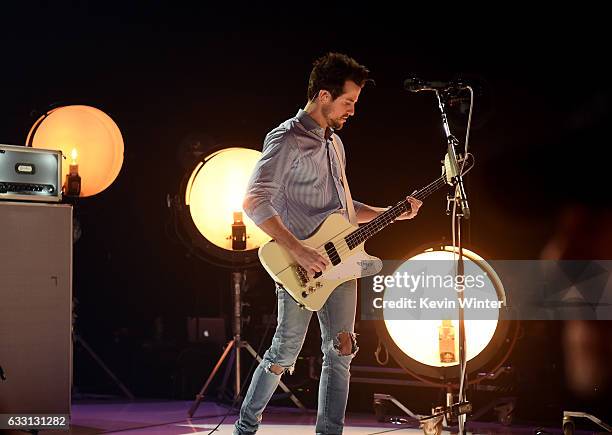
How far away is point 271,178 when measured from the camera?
13.5ft

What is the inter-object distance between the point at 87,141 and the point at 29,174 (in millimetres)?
1645

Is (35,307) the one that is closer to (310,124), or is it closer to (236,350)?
(236,350)

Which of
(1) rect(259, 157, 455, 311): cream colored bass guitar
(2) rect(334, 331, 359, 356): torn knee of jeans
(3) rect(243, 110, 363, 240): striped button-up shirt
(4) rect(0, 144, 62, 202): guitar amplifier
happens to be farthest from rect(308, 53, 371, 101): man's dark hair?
(4) rect(0, 144, 62, 202): guitar amplifier

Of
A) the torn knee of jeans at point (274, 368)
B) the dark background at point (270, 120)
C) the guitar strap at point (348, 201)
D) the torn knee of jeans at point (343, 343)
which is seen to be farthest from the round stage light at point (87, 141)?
the torn knee of jeans at point (343, 343)

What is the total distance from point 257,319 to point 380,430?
4.67ft

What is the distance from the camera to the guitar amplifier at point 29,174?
504 centimetres

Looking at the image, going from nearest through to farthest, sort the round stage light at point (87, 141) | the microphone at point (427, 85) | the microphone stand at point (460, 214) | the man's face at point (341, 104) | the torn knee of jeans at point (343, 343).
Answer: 1. the torn knee of jeans at point (343, 343)
2. the man's face at point (341, 104)
3. the microphone stand at point (460, 214)
4. the microphone at point (427, 85)
5. the round stage light at point (87, 141)

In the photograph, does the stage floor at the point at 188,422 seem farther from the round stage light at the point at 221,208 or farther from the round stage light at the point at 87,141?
the round stage light at the point at 87,141

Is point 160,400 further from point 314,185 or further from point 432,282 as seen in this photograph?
point 314,185

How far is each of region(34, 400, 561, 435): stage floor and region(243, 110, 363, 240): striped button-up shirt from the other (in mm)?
1656

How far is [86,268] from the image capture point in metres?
7.09

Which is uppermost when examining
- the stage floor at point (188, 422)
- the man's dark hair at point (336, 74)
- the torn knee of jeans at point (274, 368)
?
the man's dark hair at point (336, 74)

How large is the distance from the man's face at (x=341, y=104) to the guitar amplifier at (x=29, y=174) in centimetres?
170

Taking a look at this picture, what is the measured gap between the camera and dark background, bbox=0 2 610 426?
5.54m
